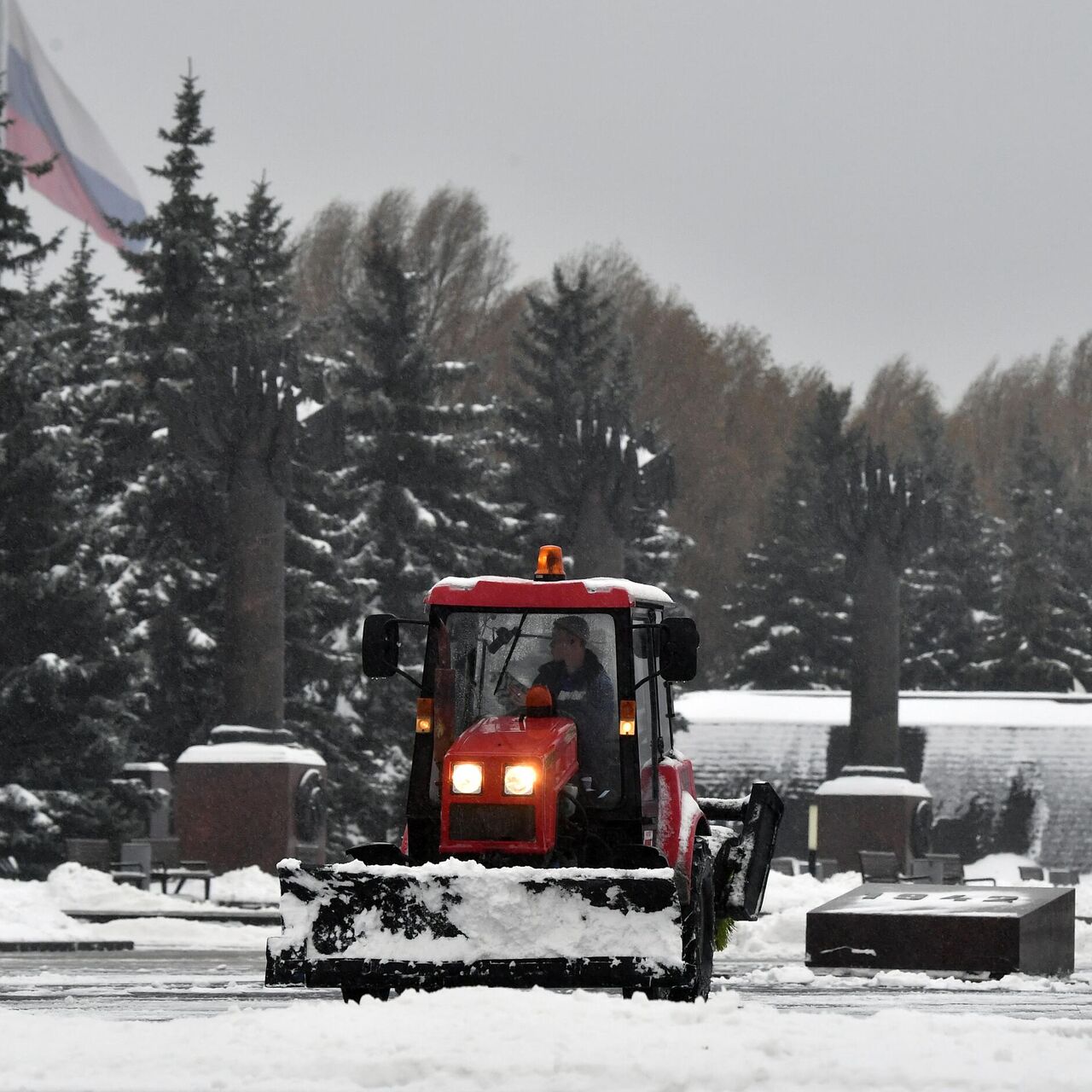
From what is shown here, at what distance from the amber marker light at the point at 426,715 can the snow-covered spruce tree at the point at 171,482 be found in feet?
93.1

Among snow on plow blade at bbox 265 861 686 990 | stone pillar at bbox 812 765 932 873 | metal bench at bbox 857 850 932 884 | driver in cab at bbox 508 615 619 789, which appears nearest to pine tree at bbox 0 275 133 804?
metal bench at bbox 857 850 932 884

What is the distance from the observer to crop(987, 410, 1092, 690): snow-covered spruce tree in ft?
200

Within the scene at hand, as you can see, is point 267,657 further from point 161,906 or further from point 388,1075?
point 388,1075

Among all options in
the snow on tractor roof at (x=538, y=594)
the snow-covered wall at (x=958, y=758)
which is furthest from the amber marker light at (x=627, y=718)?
the snow-covered wall at (x=958, y=758)

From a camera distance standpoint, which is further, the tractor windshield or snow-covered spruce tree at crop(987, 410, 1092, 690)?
snow-covered spruce tree at crop(987, 410, 1092, 690)

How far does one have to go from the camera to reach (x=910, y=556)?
129 feet

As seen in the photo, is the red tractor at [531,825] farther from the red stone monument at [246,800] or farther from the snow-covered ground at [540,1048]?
the red stone monument at [246,800]

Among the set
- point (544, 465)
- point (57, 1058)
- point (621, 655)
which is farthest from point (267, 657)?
point (57, 1058)

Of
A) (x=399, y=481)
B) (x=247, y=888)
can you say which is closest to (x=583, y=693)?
(x=247, y=888)

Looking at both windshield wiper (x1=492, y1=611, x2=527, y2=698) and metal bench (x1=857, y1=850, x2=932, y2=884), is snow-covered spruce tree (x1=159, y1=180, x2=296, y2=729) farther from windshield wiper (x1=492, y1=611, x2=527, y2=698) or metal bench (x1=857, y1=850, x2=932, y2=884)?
windshield wiper (x1=492, y1=611, x2=527, y2=698)

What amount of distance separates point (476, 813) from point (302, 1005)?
1.85 m

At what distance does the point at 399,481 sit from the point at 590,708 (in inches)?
1423

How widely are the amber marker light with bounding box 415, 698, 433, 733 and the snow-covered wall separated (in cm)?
3598

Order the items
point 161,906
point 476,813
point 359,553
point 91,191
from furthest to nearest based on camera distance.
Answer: point 91,191 < point 359,553 < point 161,906 < point 476,813
